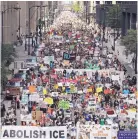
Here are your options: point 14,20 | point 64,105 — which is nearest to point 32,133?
point 64,105

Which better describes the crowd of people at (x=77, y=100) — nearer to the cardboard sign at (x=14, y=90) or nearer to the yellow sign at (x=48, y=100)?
the yellow sign at (x=48, y=100)

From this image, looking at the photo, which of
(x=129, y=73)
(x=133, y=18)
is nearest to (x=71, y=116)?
(x=129, y=73)

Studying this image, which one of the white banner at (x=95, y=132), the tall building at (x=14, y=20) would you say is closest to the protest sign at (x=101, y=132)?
the white banner at (x=95, y=132)

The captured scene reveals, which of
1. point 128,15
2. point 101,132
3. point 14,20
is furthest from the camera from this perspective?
point 128,15

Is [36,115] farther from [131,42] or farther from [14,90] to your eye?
[131,42]

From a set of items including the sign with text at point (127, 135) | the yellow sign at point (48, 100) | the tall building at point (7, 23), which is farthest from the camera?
the tall building at point (7, 23)

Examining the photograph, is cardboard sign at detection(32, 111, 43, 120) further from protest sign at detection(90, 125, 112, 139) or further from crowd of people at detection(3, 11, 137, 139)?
protest sign at detection(90, 125, 112, 139)

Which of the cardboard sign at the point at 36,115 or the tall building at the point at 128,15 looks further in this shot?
the tall building at the point at 128,15

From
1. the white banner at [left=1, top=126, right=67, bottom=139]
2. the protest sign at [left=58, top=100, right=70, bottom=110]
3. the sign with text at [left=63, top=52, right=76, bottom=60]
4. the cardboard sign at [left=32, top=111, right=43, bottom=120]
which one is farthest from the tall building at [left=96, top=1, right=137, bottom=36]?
the white banner at [left=1, top=126, right=67, bottom=139]

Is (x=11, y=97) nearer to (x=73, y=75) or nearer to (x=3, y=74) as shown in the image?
(x=3, y=74)
